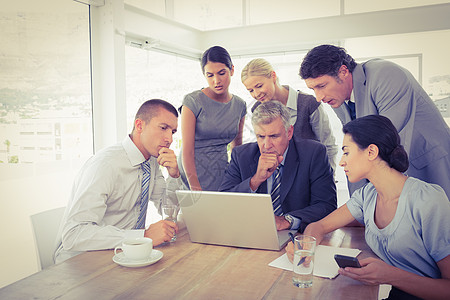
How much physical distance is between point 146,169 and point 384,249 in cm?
114

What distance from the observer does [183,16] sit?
446 centimetres

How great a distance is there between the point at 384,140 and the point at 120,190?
118 centimetres

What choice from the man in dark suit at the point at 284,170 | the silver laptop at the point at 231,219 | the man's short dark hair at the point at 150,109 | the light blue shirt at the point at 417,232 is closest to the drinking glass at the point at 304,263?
the silver laptop at the point at 231,219

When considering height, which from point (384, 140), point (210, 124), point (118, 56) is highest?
point (118, 56)

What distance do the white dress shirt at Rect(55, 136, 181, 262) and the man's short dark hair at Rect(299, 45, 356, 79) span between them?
0.90 m

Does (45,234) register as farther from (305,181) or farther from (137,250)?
(305,181)

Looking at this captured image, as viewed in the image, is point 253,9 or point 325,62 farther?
point 253,9

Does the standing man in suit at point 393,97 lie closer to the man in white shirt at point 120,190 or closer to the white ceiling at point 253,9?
the man in white shirt at point 120,190

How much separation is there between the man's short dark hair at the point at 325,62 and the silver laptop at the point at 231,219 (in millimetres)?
854

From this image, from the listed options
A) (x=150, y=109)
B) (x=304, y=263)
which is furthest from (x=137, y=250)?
(x=150, y=109)

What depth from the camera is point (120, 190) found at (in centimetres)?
191

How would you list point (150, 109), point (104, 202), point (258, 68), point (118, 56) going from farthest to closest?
point (118, 56) → point (258, 68) → point (150, 109) → point (104, 202)

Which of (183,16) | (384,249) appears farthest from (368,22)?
(384,249)

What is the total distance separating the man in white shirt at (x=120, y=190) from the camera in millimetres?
1588
